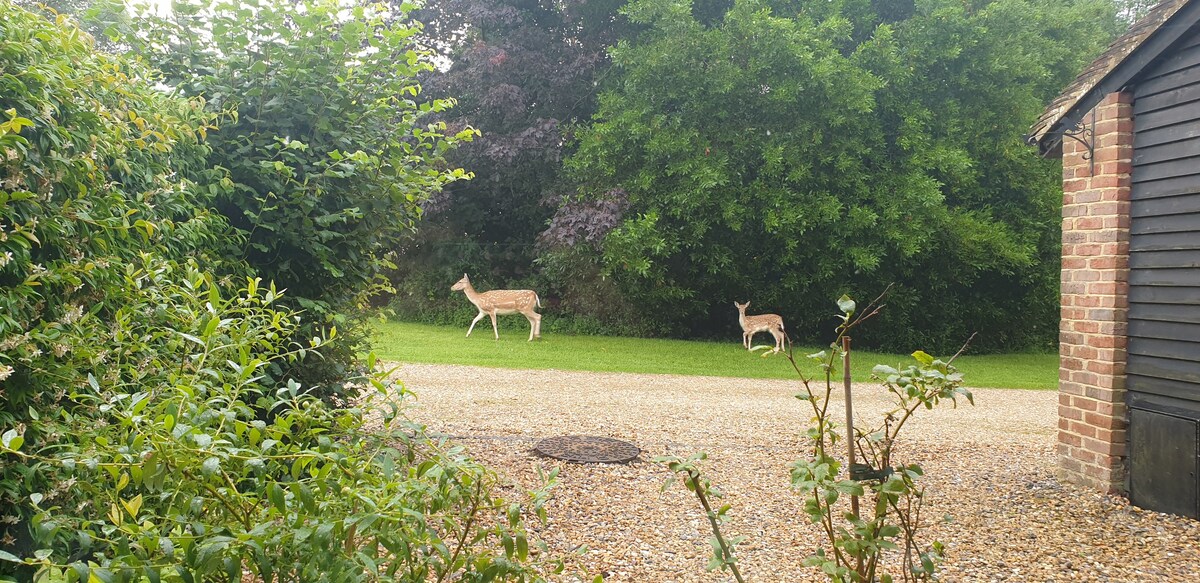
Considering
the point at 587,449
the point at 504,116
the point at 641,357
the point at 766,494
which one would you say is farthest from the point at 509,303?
the point at 766,494

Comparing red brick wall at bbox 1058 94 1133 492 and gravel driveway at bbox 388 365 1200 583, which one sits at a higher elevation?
red brick wall at bbox 1058 94 1133 492

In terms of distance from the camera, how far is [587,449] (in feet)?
19.4

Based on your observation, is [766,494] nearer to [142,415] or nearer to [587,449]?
[587,449]

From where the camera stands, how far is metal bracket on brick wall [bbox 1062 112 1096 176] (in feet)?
17.6

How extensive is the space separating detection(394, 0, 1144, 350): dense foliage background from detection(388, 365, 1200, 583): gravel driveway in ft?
18.3

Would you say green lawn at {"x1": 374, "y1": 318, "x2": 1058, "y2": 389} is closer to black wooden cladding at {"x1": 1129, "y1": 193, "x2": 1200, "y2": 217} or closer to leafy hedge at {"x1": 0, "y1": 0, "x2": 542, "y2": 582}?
black wooden cladding at {"x1": 1129, "y1": 193, "x2": 1200, "y2": 217}

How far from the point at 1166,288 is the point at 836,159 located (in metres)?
9.54

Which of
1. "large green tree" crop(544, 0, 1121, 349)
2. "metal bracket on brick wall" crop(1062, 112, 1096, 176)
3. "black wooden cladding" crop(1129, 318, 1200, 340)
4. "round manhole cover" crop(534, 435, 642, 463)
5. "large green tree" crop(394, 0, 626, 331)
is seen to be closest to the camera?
"black wooden cladding" crop(1129, 318, 1200, 340)

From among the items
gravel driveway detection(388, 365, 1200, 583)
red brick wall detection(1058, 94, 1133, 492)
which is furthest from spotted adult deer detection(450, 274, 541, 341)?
red brick wall detection(1058, 94, 1133, 492)

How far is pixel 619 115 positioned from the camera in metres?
14.7

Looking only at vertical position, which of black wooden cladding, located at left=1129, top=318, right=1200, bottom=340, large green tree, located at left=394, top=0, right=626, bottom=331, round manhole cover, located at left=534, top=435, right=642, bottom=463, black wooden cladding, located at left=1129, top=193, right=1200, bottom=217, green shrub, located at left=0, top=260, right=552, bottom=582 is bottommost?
round manhole cover, located at left=534, top=435, right=642, bottom=463

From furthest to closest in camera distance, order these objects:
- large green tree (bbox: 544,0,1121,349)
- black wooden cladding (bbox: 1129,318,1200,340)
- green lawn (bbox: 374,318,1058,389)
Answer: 1. large green tree (bbox: 544,0,1121,349)
2. green lawn (bbox: 374,318,1058,389)
3. black wooden cladding (bbox: 1129,318,1200,340)

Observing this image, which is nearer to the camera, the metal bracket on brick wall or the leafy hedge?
the leafy hedge

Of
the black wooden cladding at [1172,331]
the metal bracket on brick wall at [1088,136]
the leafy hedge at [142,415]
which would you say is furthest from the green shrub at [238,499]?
the metal bracket on brick wall at [1088,136]
